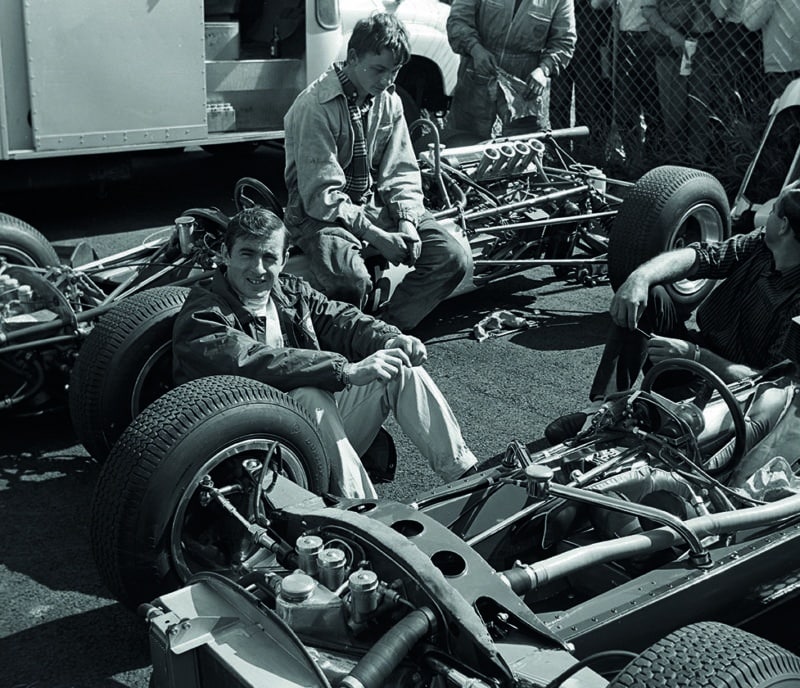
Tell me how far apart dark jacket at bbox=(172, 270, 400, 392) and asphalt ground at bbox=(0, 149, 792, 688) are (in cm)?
71

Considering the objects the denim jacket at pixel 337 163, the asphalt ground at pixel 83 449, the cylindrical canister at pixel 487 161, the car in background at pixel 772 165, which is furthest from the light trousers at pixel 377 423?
the car in background at pixel 772 165

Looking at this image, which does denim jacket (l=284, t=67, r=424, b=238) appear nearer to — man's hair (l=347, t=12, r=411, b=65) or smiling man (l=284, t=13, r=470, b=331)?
smiling man (l=284, t=13, r=470, b=331)

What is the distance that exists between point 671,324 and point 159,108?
15.0 ft

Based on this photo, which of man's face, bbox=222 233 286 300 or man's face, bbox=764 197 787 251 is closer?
man's face, bbox=222 233 286 300

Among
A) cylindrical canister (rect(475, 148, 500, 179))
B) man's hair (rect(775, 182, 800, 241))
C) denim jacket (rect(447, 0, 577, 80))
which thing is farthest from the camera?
denim jacket (rect(447, 0, 577, 80))

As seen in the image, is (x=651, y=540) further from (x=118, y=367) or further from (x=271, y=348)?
(x=118, y=367)

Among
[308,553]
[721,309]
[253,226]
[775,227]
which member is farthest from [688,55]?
[308,553]

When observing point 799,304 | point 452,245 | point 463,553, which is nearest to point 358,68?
point 452,245

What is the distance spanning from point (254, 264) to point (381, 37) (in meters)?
1.69

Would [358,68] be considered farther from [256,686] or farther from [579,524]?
[256,686]

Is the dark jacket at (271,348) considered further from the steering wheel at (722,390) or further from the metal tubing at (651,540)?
the metal tubing at (651,540)

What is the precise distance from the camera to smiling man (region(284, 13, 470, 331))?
5.05 metres

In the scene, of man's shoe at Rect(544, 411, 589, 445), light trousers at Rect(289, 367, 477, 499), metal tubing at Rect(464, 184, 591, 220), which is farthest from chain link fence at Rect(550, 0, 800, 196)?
light trousers at Rect(289, 367, 477, 499)

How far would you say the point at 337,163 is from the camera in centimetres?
521
